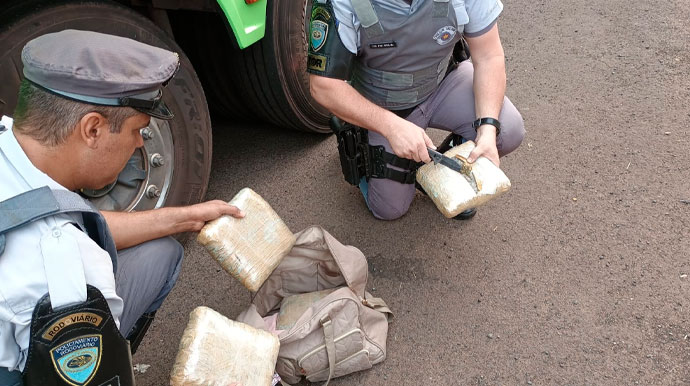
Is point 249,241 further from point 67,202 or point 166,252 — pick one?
point 67,202

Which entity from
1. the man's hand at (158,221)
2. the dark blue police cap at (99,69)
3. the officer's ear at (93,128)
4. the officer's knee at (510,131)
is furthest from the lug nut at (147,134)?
the officer's knee at (510,131)

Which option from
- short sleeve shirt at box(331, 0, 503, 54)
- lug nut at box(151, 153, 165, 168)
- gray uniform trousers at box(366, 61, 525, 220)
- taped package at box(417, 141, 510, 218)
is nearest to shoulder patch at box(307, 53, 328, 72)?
short sleeve shirt at box(331, 0, 503, 54)

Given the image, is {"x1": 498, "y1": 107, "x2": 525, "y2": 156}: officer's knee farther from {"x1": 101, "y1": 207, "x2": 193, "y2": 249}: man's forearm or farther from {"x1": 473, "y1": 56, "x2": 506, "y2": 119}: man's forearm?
{"x1": 101, "y1": 207, "x2": 193, "y2": 249}: man's forearm

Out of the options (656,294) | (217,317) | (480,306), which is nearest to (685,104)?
(656,294)

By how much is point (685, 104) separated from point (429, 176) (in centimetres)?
197

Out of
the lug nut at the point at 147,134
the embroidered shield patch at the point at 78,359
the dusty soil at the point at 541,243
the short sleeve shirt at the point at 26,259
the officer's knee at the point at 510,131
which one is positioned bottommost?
the dusty soil at the point at 541,243

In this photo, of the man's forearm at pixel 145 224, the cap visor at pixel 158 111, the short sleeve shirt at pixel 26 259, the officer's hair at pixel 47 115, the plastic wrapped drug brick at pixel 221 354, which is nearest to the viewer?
the short sleeve shirt at pixel 26 259

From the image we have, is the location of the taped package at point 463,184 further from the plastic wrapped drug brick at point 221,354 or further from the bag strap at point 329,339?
the plastic wrapped drug brick at point 221,354

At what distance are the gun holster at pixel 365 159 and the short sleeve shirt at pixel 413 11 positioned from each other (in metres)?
0.42

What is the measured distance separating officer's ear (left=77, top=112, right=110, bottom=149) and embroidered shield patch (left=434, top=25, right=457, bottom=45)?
1360 millimetres

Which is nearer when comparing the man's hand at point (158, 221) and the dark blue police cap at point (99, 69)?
the dark blue police cap at point (99, 69)

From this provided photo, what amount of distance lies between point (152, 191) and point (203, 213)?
0.46m

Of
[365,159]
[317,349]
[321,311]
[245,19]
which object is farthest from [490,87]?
[317,349]

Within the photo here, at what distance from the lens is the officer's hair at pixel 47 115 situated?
1.35 metres
